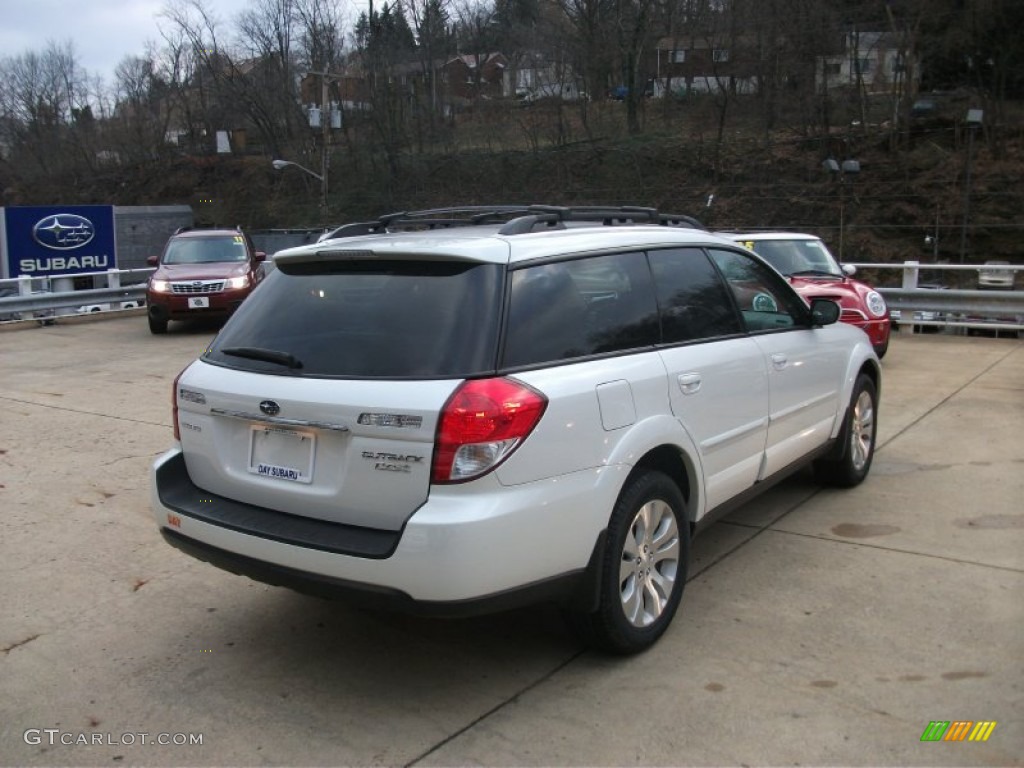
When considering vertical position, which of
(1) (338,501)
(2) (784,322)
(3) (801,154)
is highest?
(3) (801,154)

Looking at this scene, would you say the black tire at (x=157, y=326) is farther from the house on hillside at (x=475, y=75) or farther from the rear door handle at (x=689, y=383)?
the house on hillside at (x=475, y=75)

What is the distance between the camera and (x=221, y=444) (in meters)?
3.54

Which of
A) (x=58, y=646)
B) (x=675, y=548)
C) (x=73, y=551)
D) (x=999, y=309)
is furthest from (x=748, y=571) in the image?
(x=999, y=309)

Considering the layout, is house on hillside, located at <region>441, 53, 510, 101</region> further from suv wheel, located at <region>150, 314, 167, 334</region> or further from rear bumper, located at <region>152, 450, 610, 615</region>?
rear bumper, located at <region>152, 450, 610, 615</region>

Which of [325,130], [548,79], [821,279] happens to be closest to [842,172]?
[548,79]

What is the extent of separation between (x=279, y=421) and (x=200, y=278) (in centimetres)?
1169

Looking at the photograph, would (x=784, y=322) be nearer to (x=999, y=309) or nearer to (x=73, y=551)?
(x=73, y=551)

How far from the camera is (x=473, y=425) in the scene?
2.98 meters

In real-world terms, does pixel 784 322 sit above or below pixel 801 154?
below

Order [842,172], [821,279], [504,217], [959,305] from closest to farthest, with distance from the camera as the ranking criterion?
1. [504,217]
2. [821,279]
3. [959,305]
4. [842,172]

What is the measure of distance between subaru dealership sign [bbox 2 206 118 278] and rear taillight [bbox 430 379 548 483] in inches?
715

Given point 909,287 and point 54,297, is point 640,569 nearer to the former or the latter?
point 909,287

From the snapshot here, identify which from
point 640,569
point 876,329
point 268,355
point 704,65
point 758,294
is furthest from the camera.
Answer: point 704,65

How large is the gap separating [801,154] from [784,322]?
30.6 meters
